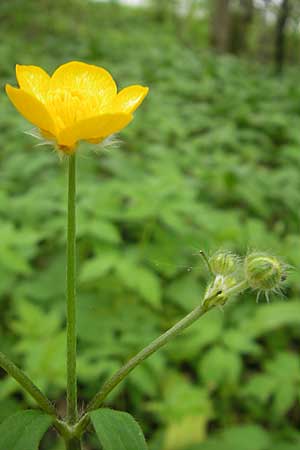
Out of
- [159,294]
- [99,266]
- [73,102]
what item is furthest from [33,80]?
[159,294]

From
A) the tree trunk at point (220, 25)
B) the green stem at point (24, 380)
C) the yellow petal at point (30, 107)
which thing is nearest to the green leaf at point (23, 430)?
the green stem at point (24, 380)

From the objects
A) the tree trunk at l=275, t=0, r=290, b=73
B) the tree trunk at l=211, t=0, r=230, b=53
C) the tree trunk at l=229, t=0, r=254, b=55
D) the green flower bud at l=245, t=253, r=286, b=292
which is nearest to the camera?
the green flower bud at l=245, t=253, r=286, b=292

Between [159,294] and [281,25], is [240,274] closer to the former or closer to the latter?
[159,294]

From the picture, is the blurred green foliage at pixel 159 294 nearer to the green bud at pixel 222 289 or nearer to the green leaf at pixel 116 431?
the green bud at pixel 222 289

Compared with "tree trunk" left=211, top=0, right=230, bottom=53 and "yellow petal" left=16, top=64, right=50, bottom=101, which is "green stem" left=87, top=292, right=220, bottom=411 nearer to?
"yellow petal" left=16, top=64, right=50, bottom=101

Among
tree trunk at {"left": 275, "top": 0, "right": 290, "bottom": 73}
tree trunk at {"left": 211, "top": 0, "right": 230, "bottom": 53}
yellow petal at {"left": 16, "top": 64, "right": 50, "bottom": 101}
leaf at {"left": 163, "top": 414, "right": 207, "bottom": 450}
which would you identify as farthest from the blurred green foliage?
tree trunk at {"left": 211, "top": 0, "right": 230, "bottom": 53}

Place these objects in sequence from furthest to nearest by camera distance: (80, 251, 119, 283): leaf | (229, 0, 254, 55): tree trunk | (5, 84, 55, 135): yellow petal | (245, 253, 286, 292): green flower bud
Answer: (229, 0, 254, 55): tree trunk < (80, 251, 119, 283): leaf < (245, 253, 286, 292): green flower bud < (5, 84, 55, 135): yellow petal

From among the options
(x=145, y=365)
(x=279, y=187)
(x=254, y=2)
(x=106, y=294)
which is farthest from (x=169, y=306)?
(x=254, y=2)
